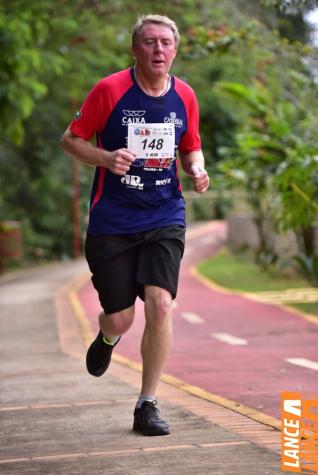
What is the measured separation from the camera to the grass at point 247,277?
Result: 60.1 feet

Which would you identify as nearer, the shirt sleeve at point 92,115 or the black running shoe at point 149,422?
the black running shoe at point 149,422

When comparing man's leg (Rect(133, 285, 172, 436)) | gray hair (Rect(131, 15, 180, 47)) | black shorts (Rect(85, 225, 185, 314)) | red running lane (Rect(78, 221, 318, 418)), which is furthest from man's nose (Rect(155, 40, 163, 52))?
red running lane (Rect(78, 221, 318, 418))

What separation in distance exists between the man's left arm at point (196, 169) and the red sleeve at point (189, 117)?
34 mm

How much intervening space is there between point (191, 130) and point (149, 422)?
5.03ft

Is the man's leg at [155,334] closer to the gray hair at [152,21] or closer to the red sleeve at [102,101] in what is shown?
the red sleeve at [102,101]

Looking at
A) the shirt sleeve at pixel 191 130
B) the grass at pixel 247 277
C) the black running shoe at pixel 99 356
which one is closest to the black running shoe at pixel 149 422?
the black running shoe at pixel 99 356

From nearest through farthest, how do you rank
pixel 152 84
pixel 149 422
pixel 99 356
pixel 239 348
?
pixel 149 422 < pixel 152 84 < pixel 99 356 < pixel 239 348

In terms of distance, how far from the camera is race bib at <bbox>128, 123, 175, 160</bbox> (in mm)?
5957

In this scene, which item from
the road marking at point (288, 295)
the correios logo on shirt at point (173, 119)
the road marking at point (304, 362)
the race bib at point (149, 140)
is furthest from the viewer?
the road marking at point (288, 295)

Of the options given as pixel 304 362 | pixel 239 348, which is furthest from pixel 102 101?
pixel 239 348

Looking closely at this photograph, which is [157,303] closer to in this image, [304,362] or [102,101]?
[102,101]

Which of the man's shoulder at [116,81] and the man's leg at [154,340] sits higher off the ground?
the man's shoulder at [116,81]

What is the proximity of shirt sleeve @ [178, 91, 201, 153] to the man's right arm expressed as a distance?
0.48 metres

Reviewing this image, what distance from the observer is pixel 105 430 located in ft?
19.6
